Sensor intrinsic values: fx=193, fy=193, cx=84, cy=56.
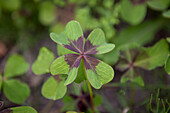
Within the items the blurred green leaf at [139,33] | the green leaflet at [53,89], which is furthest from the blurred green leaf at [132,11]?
the green leaflet at [53,89]

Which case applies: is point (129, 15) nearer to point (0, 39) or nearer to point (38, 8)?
point (38, 8)

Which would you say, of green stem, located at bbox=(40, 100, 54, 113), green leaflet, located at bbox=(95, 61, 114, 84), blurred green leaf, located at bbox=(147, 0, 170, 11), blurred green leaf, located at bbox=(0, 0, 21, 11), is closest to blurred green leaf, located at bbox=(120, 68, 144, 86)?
green leaflet, located at bbox=(95, 61, 114, 84)

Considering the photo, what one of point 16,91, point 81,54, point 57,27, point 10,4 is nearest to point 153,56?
point 81,54

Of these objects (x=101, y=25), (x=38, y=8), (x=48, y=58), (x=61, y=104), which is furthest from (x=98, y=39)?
(x=38, y=8)

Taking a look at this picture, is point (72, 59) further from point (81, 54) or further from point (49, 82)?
point (49, 82)

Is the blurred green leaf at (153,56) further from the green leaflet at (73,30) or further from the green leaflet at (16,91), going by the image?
the green leaflet at (16,91)

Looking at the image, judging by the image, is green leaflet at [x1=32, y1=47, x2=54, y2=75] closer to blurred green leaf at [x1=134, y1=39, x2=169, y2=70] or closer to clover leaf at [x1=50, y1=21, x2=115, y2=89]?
clover leaf at [x1=50, y1=21, x2=115, y2=89]
